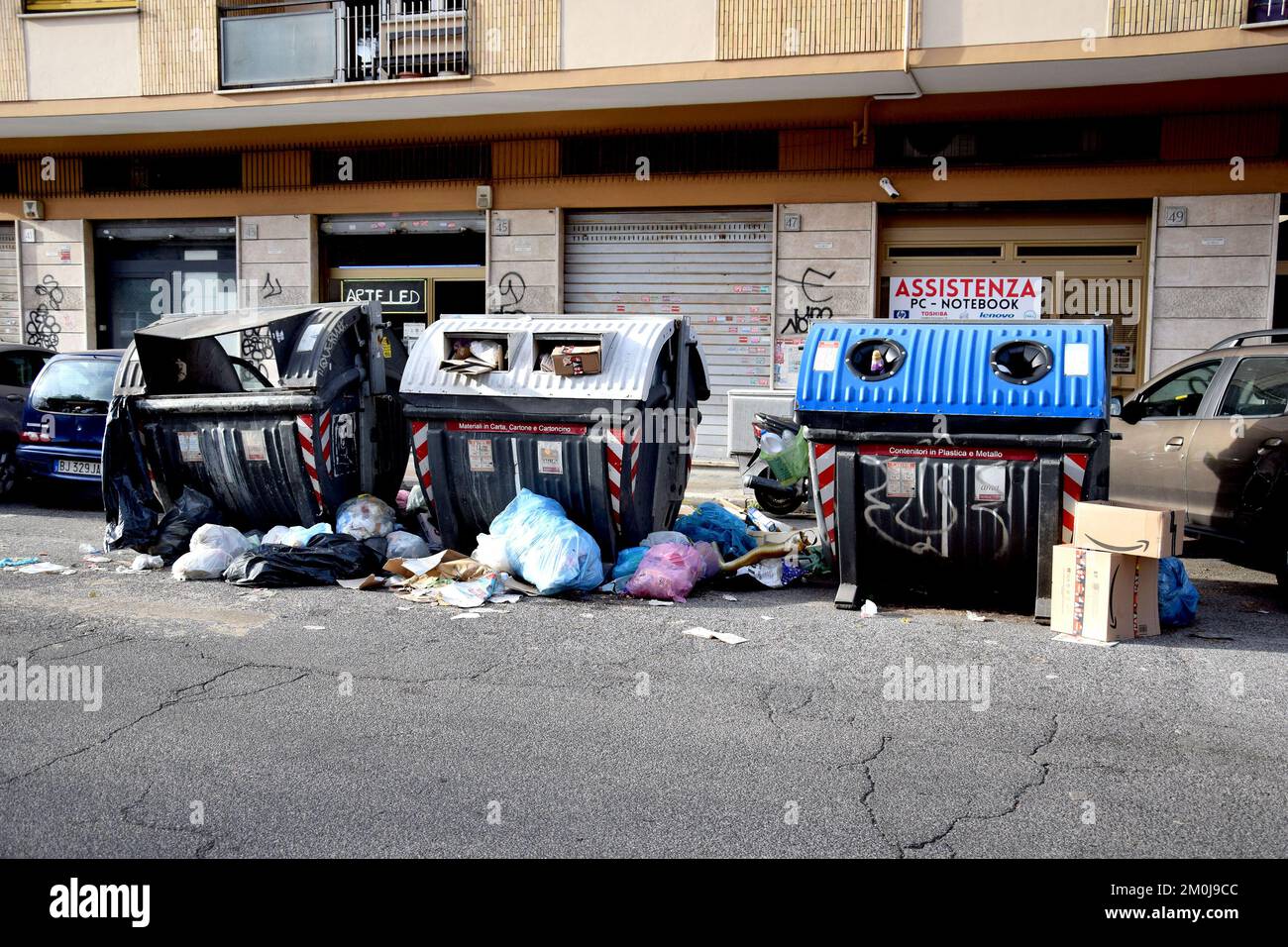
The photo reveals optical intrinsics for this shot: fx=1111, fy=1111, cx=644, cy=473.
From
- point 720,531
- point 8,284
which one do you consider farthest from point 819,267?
point 8,284

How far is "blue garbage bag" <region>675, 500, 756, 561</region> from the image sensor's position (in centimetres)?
795

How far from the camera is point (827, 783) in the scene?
3.90 m

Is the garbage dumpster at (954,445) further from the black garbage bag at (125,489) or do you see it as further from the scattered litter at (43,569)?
the scattered litter at (43,569)

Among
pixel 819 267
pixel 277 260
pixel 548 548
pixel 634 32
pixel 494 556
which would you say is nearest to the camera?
pixel 548 548

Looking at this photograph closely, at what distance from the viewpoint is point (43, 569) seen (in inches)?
297

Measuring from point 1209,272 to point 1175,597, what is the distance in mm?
7354

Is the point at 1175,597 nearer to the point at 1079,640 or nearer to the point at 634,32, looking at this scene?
the point at 1079,640

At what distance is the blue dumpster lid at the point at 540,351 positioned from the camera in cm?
711

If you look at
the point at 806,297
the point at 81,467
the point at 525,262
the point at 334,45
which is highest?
the point at 334,45

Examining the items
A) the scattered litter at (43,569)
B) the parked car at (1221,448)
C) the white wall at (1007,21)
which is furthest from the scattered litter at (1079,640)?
the white wall at (1007,21)

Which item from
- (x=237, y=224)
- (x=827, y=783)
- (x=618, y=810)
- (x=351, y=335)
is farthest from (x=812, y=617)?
(x=237, y=224)

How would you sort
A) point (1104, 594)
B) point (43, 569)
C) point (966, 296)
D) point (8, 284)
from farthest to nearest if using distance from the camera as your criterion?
1. point (8, 284)
2. point (966, 296)
3. point (43, 569)
4. point (1104, 594)

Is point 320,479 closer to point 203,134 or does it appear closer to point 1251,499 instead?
point 1251,499

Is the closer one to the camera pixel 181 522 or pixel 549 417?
pixel 549 417
